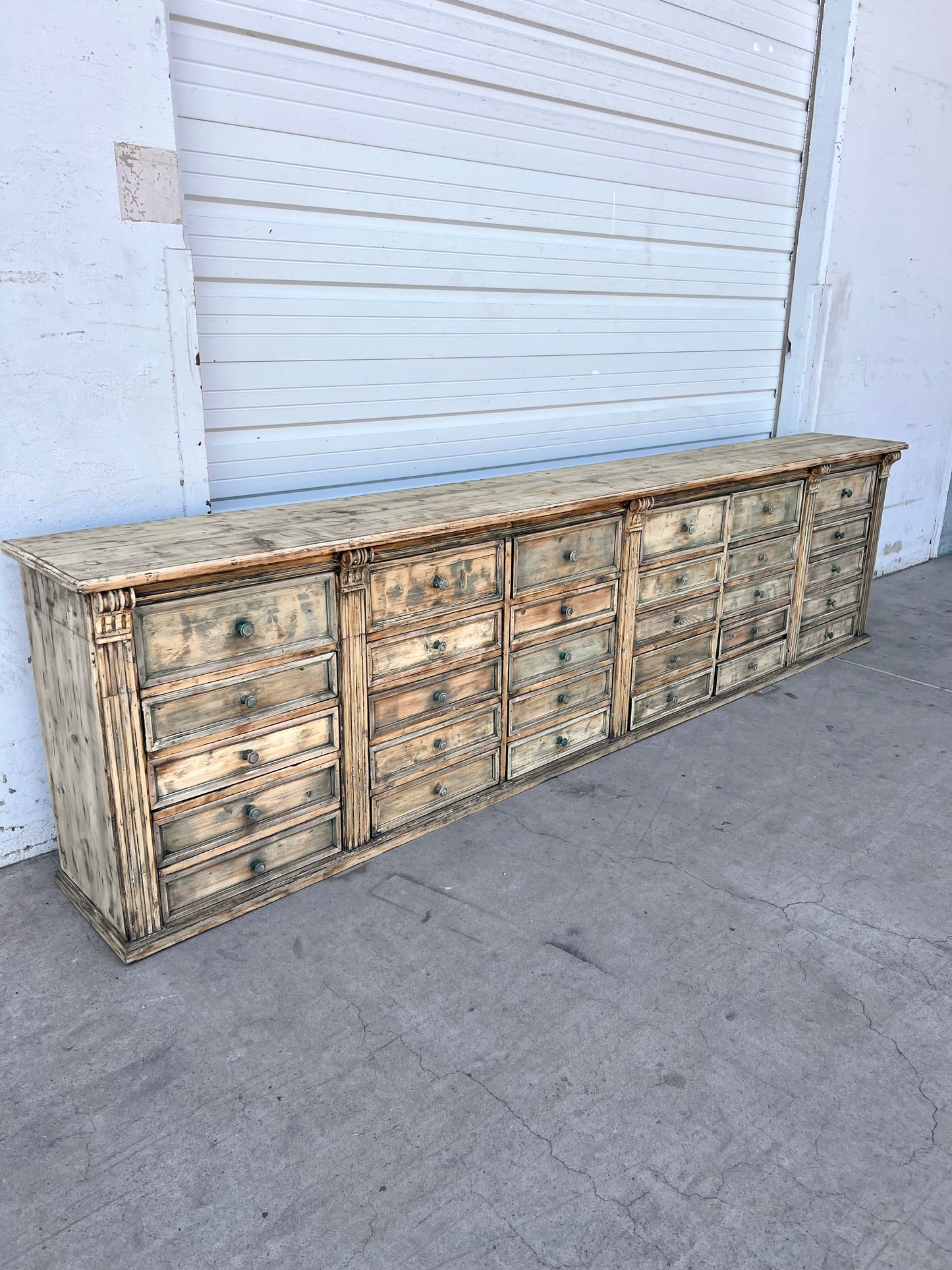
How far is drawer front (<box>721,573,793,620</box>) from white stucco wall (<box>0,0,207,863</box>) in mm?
2904

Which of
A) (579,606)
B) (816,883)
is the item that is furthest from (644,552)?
(816,883)

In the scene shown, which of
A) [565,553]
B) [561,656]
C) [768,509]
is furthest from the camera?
[768,509]

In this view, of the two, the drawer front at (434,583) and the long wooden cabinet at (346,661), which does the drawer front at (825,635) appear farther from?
the drawer front at (434,583)

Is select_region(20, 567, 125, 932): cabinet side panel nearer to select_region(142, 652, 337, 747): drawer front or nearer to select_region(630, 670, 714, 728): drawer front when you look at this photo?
select_region(142, 652, 337, 747): drawer front

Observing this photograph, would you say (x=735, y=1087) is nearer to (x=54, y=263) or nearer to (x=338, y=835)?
(x=338, y=835)

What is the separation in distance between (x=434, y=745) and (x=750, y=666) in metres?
2.38

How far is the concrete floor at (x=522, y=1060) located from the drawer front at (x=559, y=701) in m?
0.41

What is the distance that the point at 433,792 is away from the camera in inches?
152

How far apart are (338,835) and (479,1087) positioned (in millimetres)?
1241

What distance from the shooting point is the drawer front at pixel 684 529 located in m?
4.46

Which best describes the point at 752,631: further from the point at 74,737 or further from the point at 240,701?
the point at 74,737

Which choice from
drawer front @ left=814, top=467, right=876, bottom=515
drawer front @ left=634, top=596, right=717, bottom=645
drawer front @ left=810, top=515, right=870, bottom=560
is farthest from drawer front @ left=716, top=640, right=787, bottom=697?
drawer front @ left=814, top=467, right=876, bottom=515

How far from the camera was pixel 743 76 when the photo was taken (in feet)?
18.3

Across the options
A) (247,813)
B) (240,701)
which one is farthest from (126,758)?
(247,813)
